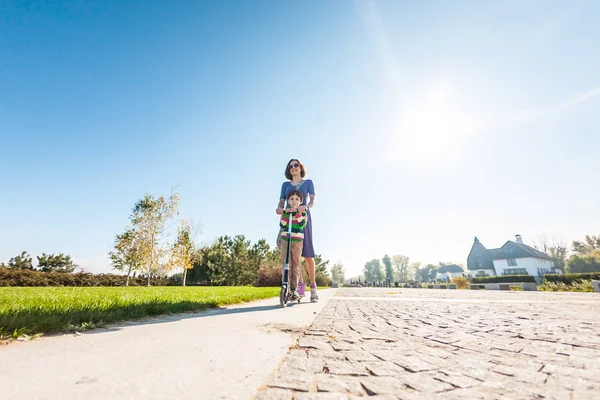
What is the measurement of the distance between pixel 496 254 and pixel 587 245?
2557 centimetres

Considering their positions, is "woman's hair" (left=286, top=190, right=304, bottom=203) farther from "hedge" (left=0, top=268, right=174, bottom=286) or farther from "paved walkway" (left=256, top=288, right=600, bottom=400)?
"hedge" (left=0, top=268, right=174, bottom=286)

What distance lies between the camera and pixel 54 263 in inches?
1345

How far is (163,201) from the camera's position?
2697 centimetres

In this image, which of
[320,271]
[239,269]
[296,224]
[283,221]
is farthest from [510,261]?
[283,221]

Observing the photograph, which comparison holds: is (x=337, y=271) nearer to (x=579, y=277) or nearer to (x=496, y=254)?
(x=496, y=254)

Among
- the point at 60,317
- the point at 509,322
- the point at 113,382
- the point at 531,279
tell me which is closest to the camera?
the point at 113,382

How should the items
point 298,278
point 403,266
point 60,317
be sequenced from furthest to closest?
point 403,266, point 298,278, point 60,317

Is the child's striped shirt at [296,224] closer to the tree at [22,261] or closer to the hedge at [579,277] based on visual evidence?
the hedge at [579,277]

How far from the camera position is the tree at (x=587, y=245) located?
5874cm

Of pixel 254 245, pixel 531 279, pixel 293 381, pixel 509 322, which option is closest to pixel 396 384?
pixel 293 381

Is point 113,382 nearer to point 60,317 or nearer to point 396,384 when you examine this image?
point 396,384

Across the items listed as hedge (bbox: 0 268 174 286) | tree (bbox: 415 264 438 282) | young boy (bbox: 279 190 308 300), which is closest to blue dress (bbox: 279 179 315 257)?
young boy (bbox: 279 190 308 300)

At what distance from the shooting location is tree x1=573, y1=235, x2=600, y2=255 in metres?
58.7

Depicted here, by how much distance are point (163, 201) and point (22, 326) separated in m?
28.2
